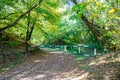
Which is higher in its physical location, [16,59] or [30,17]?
[30,17]

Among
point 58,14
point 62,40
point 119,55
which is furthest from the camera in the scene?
point 62,40

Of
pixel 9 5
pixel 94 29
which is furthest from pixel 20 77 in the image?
pixel 9 5

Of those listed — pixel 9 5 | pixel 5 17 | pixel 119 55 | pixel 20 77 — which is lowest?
pixel 20 77

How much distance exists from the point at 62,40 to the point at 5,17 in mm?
18434

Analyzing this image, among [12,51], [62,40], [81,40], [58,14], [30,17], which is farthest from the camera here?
[62,40]

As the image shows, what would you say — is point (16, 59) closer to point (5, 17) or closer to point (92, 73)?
point (5, 17)

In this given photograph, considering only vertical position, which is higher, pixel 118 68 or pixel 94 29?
Answer: pixel 94 29

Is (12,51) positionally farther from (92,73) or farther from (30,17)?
(92,73)

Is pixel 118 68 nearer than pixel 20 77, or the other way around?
pixel 118 68

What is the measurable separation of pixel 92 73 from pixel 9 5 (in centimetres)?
917

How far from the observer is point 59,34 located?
106ft

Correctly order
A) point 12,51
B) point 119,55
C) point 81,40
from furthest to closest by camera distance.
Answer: point 81,40, point 12,51, point 119,55

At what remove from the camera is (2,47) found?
1605 cm

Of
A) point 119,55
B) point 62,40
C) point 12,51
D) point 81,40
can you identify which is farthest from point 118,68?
point 62,40
